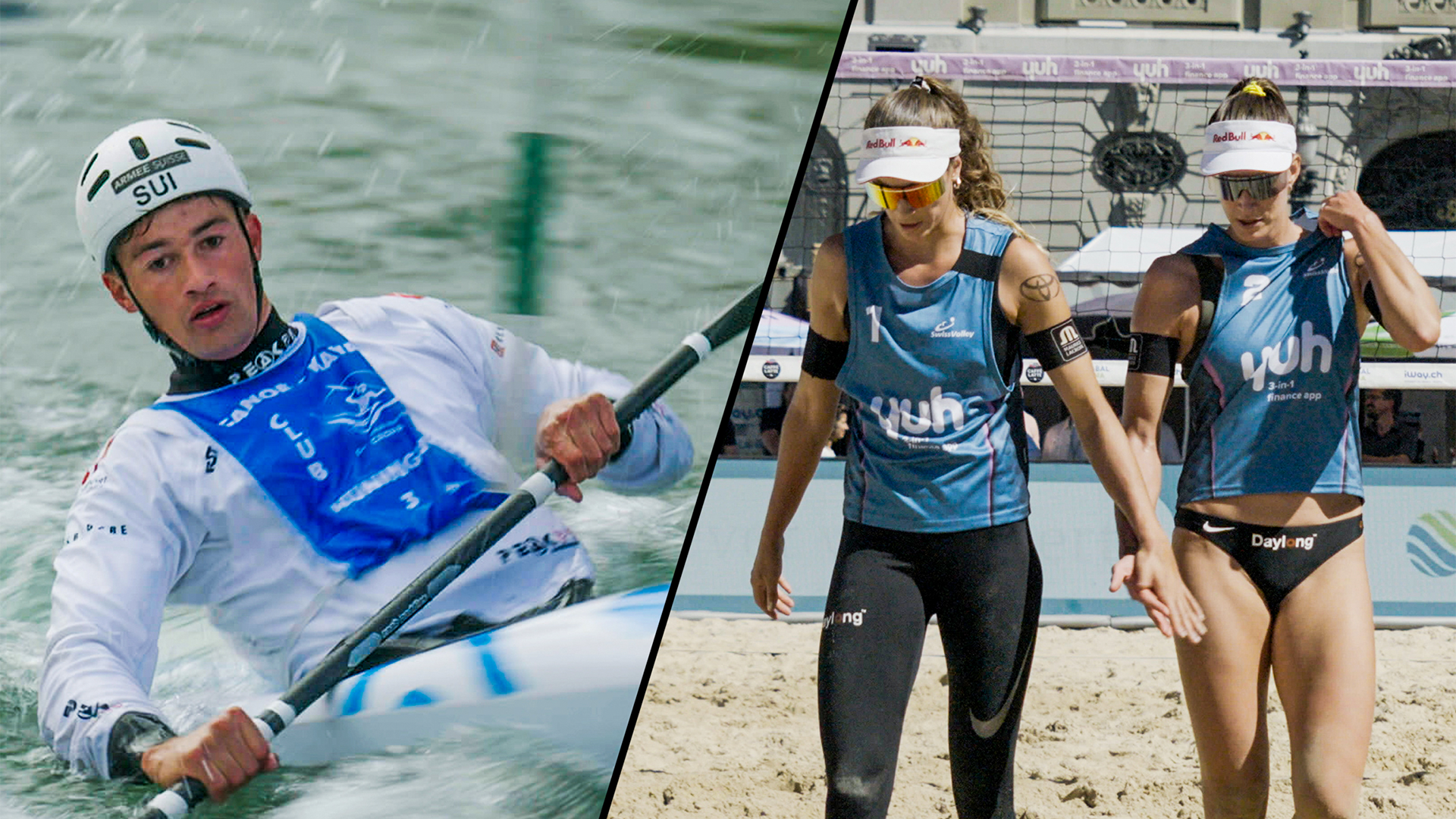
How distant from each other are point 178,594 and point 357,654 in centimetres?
37

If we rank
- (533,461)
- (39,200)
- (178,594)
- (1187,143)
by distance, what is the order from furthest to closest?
A: (1187,143), (39,200), (533,461), (178,594)

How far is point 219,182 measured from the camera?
2.73 meters

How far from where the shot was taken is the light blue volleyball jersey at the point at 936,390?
2.21 meters

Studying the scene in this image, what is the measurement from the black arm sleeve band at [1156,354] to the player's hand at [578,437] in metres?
1.15

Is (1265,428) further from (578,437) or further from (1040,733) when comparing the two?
(1040,733)

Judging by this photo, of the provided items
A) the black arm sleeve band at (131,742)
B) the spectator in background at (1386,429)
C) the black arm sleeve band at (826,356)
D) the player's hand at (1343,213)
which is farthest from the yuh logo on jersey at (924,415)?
the spectator in background at (1386,429)

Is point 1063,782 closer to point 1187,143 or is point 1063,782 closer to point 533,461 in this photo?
point 533,461

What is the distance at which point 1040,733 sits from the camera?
3.71m

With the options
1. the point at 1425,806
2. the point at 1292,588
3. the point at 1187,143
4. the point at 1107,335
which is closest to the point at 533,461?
the point at 1292,588

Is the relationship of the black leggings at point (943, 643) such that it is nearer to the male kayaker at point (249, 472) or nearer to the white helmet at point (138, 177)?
the male kayaker at point (249, 472)

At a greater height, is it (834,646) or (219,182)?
Answer: (219,182)

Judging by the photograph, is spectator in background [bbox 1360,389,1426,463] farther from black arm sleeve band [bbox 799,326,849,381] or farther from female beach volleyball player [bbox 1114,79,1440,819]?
black arm sleeve band [bbox 799,326,849,381]

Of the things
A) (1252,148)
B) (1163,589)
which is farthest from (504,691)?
(1252,148)

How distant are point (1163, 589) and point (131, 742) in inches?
75.7
